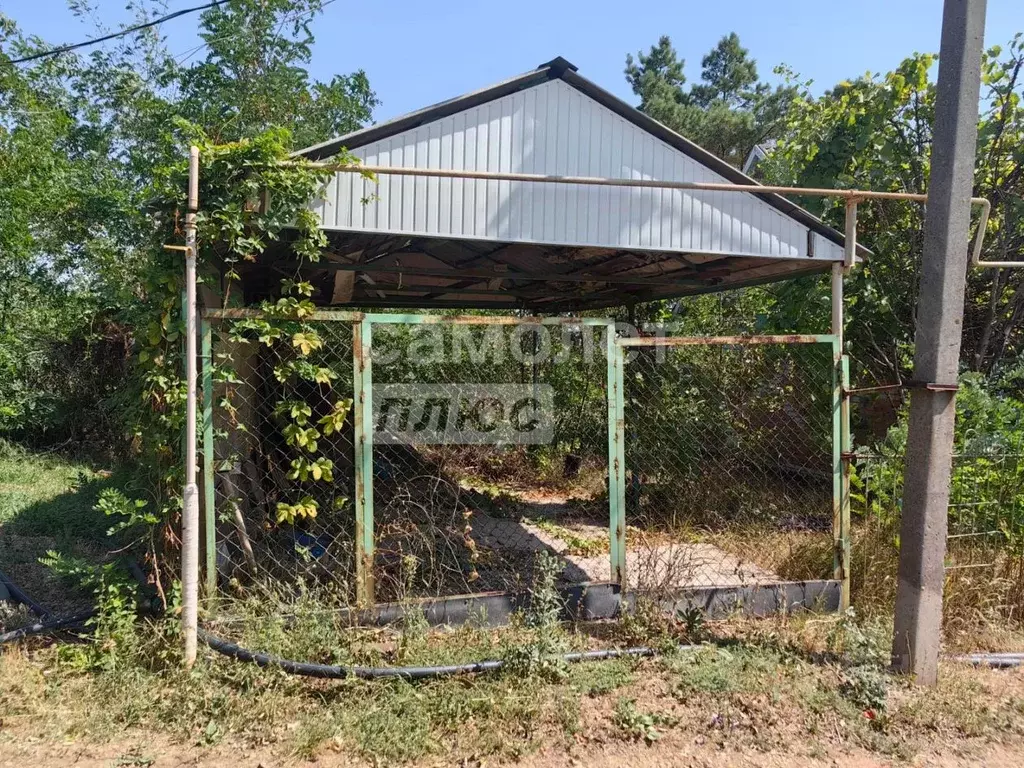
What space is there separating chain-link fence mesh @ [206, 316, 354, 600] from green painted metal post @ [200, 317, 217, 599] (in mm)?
66

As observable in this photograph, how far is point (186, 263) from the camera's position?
3.52 m

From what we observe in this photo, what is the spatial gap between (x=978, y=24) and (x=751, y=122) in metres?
23.4

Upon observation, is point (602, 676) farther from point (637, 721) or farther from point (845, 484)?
point (845, 484)

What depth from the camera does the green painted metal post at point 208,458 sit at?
3633mm

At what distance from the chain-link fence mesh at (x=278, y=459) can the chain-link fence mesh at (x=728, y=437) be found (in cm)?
322

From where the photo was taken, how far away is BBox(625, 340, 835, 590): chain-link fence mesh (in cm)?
702

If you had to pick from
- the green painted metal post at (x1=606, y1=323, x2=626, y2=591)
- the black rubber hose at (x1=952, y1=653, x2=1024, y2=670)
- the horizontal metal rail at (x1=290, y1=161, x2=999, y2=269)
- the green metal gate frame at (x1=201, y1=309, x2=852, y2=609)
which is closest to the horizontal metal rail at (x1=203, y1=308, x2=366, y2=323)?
the green metal gate frame at (x1=201, y1=309, x2=852, y2=609)

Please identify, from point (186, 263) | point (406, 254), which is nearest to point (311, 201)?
point (186, 263)

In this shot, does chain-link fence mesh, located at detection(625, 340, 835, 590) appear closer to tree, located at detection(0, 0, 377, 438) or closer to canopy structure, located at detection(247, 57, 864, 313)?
canopy structure, located at detection(247, 57, 864, 313)

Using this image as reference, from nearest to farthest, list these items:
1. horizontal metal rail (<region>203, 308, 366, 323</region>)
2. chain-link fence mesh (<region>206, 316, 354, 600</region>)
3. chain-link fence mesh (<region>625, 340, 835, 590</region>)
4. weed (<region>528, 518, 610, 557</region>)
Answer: horizontal metal rail (<region>203, 308, 366, 323</region>) < chain-link fence mesh (<region>206, 316, 354, 600</region>) < weed (<region>528, 518, 610, 557</region>) < chain-link fence mesh (<region>625, 340, 835, 590</region>)

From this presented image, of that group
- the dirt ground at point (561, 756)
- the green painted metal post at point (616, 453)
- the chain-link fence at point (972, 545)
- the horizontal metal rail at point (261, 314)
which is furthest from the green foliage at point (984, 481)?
the horizontal metal rail at point (261, 314)

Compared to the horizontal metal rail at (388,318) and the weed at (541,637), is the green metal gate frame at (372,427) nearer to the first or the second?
the horizontal metal rail at (388,318)

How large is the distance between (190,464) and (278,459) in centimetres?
229

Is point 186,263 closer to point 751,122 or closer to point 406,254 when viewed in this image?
point 406,254
